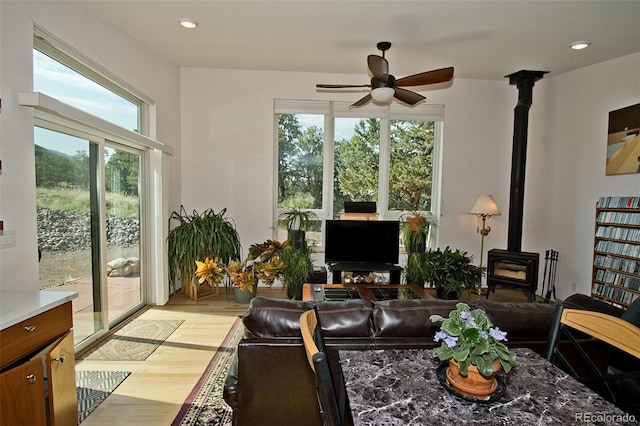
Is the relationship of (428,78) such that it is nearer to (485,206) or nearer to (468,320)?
(485,206)

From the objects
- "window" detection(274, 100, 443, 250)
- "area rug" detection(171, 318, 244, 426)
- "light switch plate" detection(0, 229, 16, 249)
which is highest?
"window" detection(274, 100, 443, 250)

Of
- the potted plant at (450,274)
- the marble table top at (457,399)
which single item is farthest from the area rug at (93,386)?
the potted plant at (450,274)

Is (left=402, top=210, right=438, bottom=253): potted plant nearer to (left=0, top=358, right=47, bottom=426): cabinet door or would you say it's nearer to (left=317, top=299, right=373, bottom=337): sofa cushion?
(left=317, top=299, right=373, bottom=337): sofa cushion

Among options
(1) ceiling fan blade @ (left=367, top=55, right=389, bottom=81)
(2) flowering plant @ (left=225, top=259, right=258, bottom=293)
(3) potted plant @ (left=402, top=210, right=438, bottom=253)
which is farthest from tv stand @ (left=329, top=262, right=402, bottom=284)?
(1) ceiling fan blade @ (left=367, top=55, right=389, bottom=81)

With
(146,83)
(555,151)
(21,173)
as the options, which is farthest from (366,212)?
(21,173)

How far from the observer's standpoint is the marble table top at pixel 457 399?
37.1 inches

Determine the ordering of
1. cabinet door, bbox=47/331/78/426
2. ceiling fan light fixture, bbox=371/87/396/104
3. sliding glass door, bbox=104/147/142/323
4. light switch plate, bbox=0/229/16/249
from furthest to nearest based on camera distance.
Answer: sliding glass door, bbox=104/147/142/323 → ceiling fan light fixture, bbox=371/87/396/104 → light switch plate, bbox=0/229/16/249 → cabinet door, bbox=47/331/78/426

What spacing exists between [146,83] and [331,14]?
2273 mm

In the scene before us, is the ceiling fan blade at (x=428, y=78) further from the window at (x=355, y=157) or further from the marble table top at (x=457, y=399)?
the marble table top at (x=457, y=399)

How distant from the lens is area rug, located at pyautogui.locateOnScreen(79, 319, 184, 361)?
2.76 metres

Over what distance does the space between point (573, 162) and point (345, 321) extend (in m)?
4.39

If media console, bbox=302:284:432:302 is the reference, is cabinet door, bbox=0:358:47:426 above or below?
above

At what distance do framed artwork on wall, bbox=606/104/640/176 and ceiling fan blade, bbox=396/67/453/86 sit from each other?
226cm

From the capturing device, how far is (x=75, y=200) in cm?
274
